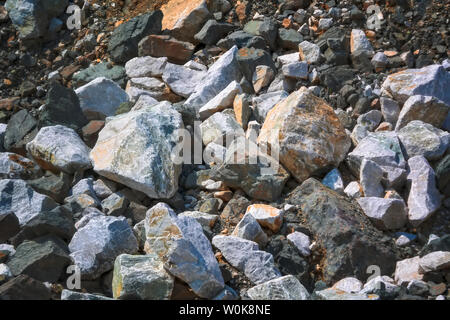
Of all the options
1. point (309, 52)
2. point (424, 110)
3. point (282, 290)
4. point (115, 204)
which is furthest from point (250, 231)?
point (309, 52)

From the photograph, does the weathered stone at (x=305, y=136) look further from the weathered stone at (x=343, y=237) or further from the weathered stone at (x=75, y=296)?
the weathered stone at (x=75, y=296)

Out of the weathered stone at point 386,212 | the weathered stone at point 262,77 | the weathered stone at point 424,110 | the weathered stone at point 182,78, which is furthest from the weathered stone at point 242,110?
the weathered stone at point 386,212

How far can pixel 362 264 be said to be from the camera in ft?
13.3

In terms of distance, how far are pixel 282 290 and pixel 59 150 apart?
8.11 ft

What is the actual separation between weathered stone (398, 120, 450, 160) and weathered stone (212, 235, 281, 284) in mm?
1597

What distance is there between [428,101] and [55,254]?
329 cm

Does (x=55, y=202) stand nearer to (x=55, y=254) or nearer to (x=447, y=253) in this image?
(x=55, y=254)

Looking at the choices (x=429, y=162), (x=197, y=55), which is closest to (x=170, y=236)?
(x=429, y=162)

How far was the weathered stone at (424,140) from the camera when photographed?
182 inches

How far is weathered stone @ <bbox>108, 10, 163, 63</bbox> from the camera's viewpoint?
256 inches

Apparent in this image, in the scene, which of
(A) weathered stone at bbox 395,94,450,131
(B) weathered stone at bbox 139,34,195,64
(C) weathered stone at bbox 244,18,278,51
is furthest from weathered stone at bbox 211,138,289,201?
(B) weathered stone at bbox 139,34,195,64

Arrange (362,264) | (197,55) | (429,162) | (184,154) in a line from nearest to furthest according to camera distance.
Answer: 1. (362,264)
2. (429,162)
3. (184,154)
4. (197,55)

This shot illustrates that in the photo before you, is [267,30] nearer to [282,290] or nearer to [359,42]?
[359,42]

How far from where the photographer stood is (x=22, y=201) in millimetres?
4566
